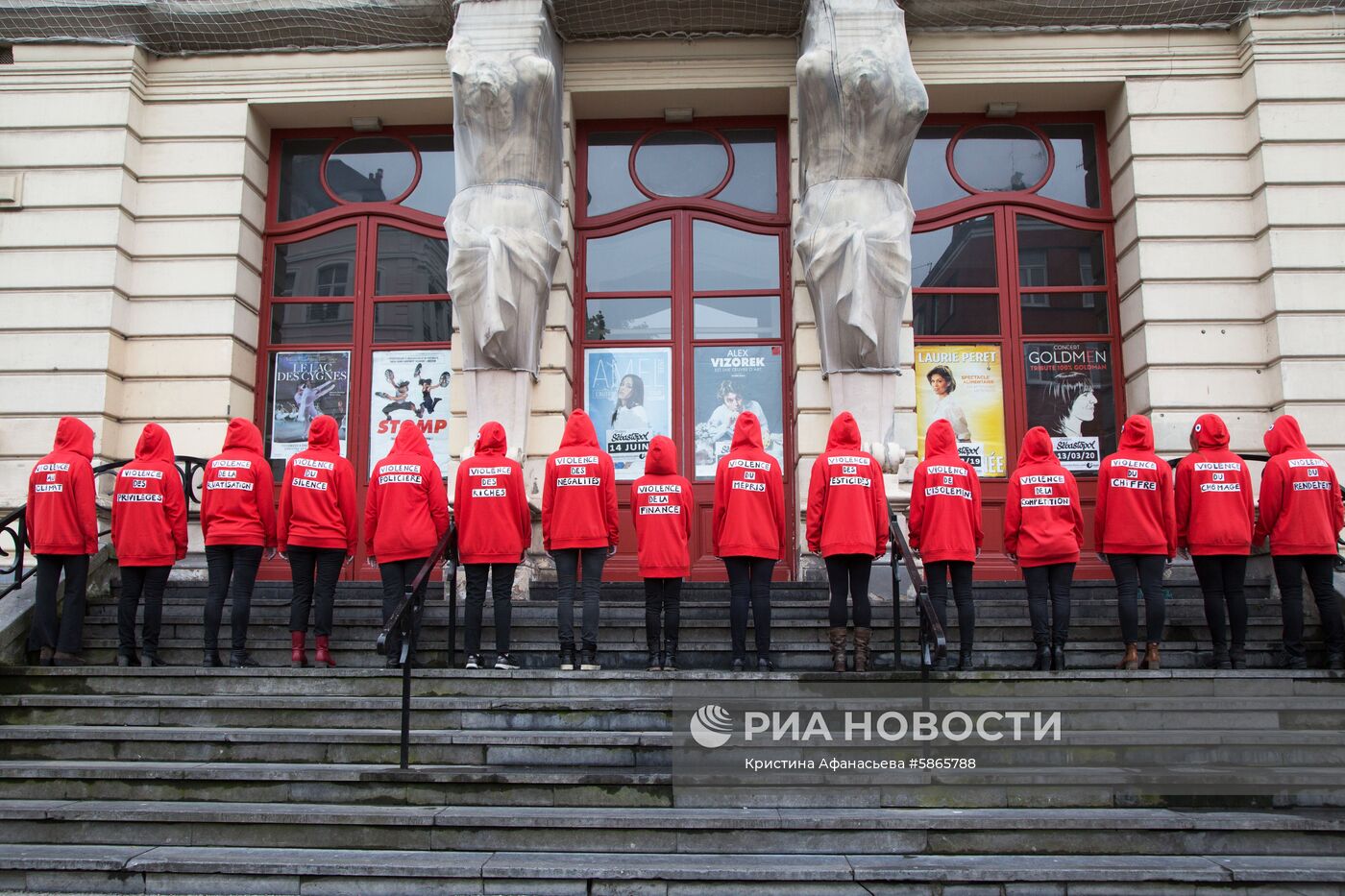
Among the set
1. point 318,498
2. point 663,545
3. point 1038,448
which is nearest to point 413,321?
point 318,498

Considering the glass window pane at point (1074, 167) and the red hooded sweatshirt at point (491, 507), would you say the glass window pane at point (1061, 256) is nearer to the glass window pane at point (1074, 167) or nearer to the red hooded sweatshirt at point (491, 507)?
the glass window pane at point (1074, 167)

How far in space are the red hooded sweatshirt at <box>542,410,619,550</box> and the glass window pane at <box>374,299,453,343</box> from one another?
402 cm

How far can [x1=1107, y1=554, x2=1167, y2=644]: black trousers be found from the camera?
8.42 metres

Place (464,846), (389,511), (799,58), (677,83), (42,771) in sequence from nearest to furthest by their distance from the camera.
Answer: (464,846), (42,771), (389,511), (799,58), (677,83)

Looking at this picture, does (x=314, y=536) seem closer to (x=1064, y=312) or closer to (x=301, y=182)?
(x=301, y=182)

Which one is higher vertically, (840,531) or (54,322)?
(54,322)

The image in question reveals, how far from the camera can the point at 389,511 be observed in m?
8.84

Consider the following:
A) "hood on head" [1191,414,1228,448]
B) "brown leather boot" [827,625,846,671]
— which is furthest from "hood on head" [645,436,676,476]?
"hood on head" [1191,414,1228,448]

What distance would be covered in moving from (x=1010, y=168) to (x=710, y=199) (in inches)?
123

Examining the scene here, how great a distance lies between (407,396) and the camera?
12406 millimetres

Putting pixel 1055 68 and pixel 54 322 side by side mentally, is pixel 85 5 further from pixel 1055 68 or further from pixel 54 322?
pixel 1055 68

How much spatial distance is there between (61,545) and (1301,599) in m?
8.93

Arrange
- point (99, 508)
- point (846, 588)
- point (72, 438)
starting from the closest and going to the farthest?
point (846, 588) < point (72, 438) < point (99, 508)

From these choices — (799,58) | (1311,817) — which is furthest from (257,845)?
(799,58)
